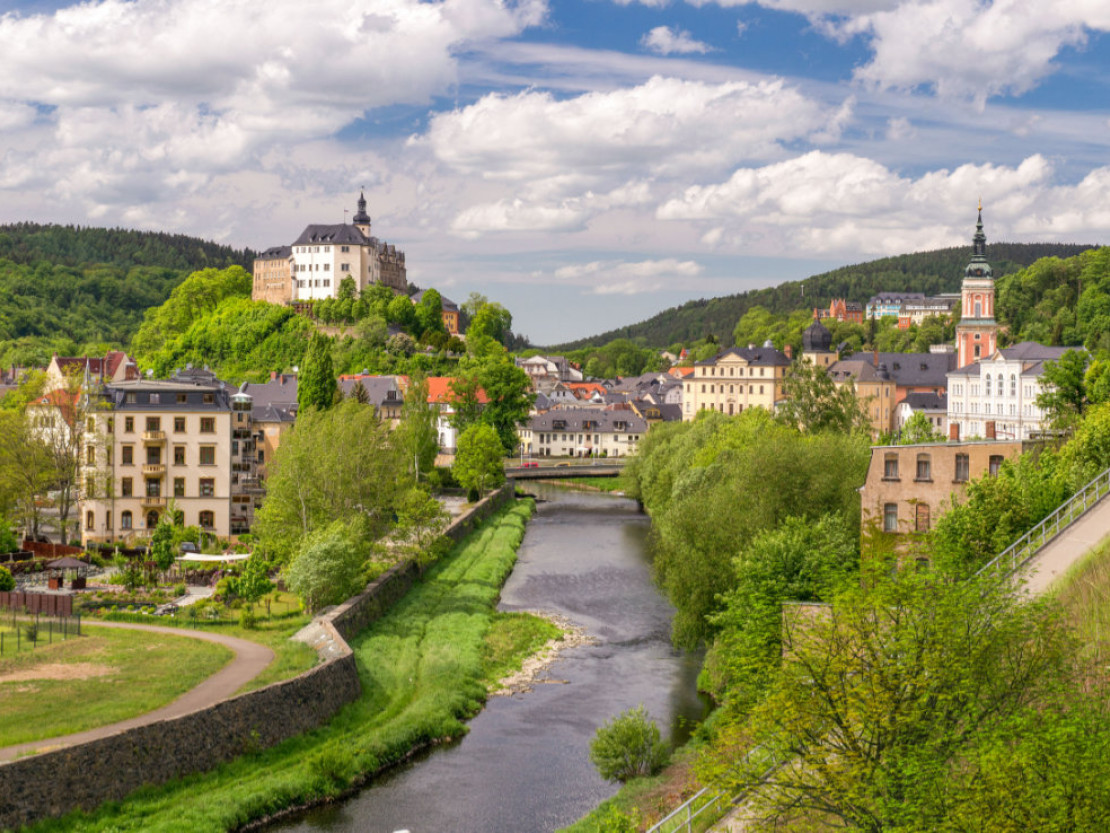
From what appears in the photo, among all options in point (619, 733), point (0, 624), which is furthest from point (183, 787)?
point (0, 624)

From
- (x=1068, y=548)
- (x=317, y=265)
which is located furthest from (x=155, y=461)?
(x=317, y=265)

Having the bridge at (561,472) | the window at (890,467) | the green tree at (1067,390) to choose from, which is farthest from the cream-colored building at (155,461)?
the bridge at (561,472)

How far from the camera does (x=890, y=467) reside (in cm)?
3556

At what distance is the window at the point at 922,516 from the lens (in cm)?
3478

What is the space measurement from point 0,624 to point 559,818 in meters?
18.8

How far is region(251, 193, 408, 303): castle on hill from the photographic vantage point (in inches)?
5482

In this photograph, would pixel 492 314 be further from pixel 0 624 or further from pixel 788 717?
pixel 788 717

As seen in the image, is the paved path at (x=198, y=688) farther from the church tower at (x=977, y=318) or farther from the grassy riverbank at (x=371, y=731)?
the church tower at (x=977, y=318)

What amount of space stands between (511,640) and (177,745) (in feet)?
56.7

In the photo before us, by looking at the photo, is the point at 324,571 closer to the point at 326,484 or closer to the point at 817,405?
the point at 326,484

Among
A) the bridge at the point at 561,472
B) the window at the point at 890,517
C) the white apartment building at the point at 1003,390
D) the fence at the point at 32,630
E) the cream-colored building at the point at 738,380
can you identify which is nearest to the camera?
the fence at the point at 32,630

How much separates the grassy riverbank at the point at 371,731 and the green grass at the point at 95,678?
2.46 m

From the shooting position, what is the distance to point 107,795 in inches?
907

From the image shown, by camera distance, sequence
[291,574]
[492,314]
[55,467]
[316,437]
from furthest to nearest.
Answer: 1. [492,314]
2. [55,467]
3. [316,437]
4. [291,574]
